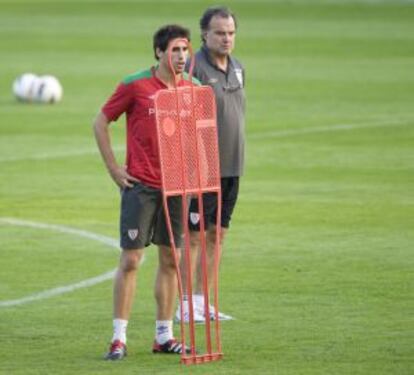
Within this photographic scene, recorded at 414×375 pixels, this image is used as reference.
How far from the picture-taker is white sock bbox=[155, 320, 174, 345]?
39.5 ft

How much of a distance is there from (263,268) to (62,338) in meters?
3.33

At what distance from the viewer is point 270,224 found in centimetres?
1811

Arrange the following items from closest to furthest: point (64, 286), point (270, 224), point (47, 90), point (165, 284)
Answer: point (165, 284) → point (64, 286) → point (270, 224) → point (47, 90)

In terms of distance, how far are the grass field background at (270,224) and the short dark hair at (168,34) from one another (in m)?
2.13

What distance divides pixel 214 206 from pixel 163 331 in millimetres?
1601

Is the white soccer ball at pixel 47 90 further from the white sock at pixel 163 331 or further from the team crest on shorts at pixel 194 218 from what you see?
the white sock at pixel 163 331

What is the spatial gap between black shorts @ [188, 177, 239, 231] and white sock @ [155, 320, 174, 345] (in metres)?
1.36

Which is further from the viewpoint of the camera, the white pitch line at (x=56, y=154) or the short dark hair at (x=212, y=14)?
the white pitch line at (x=56, y=154)

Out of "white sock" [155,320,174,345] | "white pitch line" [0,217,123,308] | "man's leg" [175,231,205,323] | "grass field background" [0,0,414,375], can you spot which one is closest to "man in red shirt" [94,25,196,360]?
"white sock" [155,320,174,345]

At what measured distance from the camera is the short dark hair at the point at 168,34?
11664 millimetres

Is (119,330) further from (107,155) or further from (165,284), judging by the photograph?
(107,155)

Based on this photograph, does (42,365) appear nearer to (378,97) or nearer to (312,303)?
(312,303)

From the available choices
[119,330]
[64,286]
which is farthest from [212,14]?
[64,286]

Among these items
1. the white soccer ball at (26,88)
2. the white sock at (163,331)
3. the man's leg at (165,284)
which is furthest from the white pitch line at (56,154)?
the white sock at (163,331)
